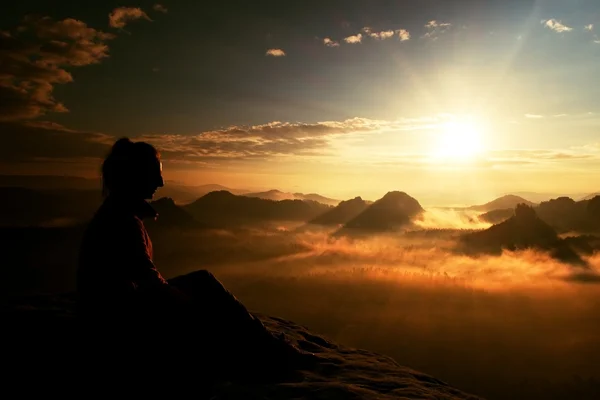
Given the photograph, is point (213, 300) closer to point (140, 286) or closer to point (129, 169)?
point (140, 286)

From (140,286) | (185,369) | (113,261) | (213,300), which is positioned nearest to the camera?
(113,261)

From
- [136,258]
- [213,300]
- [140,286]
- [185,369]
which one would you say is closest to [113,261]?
[136,258]

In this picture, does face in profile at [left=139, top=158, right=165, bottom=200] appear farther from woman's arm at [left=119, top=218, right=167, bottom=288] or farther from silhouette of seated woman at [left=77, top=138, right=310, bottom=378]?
woman's arm at [left=119, top=218, right=167, bottom=288]

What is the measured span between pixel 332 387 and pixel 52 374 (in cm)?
438

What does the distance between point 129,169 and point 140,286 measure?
5.10 feet

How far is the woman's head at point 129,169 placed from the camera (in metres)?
5.24

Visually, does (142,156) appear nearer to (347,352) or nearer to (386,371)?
(386,371)

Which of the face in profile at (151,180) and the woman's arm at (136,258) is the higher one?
the face in profile at (151,180)

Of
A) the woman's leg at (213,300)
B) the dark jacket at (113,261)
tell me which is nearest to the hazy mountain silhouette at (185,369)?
the woman's leg at (213,300)

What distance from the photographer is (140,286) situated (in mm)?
4926

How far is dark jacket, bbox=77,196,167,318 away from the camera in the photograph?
15.6ft

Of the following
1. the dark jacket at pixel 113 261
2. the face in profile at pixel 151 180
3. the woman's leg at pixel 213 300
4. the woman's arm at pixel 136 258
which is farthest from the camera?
the woman's leg at pixel 213 300

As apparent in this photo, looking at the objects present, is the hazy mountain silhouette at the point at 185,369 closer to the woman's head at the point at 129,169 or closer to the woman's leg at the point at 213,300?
the woman's leg at the point at 213,300

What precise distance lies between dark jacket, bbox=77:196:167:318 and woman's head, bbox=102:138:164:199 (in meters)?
0.24
